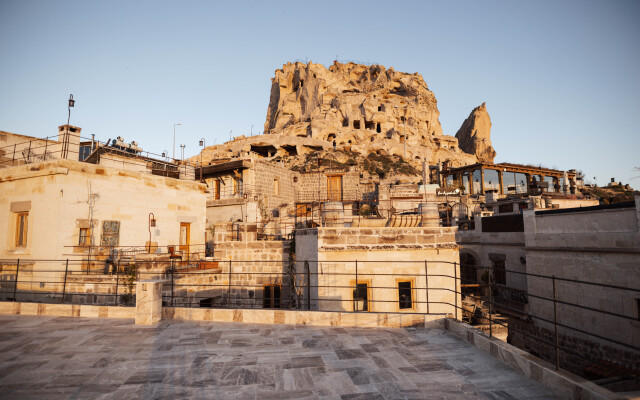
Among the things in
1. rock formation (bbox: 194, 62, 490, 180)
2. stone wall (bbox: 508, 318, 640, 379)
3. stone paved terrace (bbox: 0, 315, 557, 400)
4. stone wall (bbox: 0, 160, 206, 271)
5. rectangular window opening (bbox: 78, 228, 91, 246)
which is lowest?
stone wall (bbox: 508, 318, 640, 379)

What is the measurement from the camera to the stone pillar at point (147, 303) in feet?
23.9

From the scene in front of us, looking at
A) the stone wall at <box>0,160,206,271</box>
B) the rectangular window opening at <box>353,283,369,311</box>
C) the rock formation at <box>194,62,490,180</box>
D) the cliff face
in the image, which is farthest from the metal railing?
the cliff face

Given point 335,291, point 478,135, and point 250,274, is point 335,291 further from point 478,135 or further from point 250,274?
point 478,135

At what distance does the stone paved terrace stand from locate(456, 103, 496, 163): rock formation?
8794 centimetres

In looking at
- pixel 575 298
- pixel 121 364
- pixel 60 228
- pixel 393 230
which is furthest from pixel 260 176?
pixel 121 364

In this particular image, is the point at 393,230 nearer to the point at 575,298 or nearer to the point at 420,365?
the point at 420,365

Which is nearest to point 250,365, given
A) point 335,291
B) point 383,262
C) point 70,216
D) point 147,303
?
point 147,303

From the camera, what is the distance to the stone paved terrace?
414cm

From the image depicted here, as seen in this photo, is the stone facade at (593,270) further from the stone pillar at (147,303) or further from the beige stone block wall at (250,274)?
the stone pillar at (147,303)

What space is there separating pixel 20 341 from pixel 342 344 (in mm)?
5976

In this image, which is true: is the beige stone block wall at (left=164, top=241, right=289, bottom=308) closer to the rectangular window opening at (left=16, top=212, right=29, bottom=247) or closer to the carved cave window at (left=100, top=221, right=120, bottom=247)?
the carved cave window at (left=100, top=221, right=120, bottom=247)

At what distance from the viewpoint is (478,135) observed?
89.1 metres

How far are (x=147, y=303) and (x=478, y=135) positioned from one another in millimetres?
95916

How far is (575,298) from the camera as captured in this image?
13641mm
